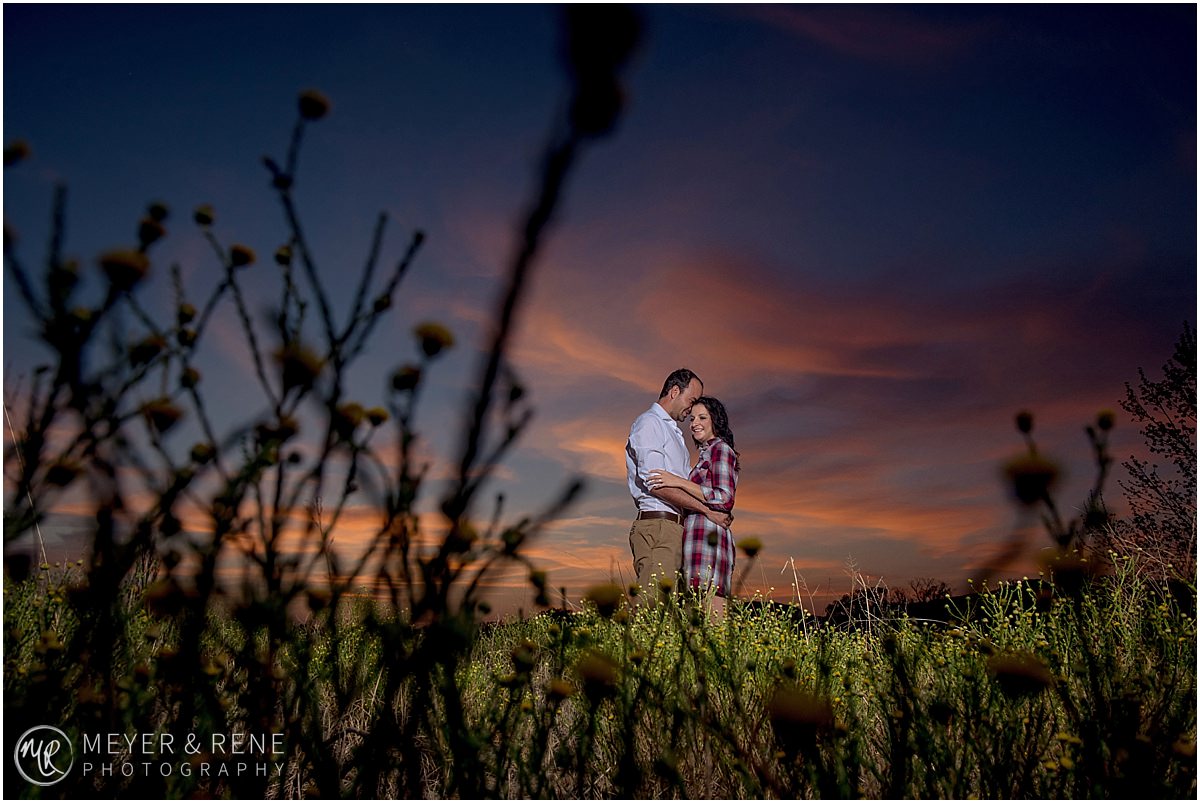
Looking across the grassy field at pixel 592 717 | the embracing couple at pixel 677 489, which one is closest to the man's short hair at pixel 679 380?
the embracing couple at pixel 677 489

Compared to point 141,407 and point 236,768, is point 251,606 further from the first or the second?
point 236,768

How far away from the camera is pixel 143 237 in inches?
50.9

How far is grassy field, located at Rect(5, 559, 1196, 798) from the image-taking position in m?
1.38

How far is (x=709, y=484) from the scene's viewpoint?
6.22 metres

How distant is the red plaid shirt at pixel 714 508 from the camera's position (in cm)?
580

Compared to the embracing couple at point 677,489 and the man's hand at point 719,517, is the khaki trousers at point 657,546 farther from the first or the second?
the man's hand at point 719,517

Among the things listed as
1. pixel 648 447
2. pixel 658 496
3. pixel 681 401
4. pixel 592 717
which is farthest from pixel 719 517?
pixel 592 717

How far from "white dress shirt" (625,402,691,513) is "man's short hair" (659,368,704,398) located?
187 mm

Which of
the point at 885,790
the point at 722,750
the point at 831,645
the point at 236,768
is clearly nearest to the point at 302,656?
the point at 236,768

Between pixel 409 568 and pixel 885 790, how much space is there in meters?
1.39

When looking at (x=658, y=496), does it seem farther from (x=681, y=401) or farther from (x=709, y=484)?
(x=681, y=401)

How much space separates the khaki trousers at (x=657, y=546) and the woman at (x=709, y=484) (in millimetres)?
96

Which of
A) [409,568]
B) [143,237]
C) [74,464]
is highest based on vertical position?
[143,237]

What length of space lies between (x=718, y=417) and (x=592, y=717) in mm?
5341
